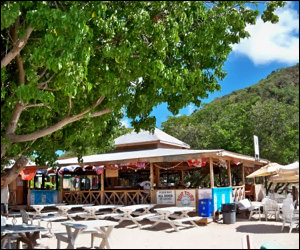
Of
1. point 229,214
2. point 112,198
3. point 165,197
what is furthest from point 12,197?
point 229,214

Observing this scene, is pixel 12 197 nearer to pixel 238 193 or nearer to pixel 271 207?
pixel 238 193

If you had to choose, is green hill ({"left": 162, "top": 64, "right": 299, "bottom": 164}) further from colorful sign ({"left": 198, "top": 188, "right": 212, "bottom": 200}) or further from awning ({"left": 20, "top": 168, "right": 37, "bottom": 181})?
awning ({"left": 20, "top": 168, "right": 37, "bottom": 181})

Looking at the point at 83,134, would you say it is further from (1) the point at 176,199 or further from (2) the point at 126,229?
(1) the point at 176,199

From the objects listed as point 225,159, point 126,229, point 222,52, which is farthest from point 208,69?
point 225,159

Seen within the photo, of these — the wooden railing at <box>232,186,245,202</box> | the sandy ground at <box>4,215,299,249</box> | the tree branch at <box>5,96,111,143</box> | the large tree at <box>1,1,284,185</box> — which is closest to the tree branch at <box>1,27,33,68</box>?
the large tree at <box>1,1,284,185</box>

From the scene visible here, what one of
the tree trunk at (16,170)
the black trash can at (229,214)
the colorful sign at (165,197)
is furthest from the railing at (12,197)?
the tree trunk at (16,170)

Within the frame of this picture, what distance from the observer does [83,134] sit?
9.95 metres

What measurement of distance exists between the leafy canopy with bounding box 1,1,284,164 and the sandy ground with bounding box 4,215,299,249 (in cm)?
298

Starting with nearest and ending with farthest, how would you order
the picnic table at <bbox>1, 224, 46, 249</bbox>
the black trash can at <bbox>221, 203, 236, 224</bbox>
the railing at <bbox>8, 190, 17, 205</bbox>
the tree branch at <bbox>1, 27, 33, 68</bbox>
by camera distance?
the tree branch at <bbox>1, 27, 33, 68</bbox>
the picnic table at <bbox>1, 224, 46, 249</bbox>
the black trash can at <bbox>221, 203, 236, 224</bbox>
the railing at <bbox>8, 190, 17, 205</bbox>

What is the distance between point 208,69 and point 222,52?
0.57 m

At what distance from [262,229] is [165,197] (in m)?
4.63

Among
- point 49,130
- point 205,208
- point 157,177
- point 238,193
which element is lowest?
point 205,208

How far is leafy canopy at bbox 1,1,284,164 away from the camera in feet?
22.4

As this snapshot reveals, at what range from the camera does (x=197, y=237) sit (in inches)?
419
